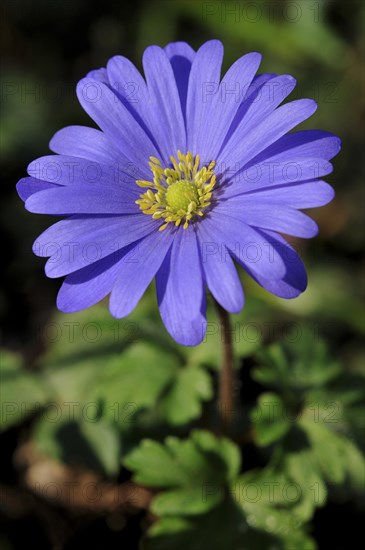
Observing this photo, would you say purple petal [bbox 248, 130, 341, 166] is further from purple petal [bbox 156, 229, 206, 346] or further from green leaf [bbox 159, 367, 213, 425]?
green leaf [bbox 159, 367, 213, 425]

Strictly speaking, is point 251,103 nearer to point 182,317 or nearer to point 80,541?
point 182,317

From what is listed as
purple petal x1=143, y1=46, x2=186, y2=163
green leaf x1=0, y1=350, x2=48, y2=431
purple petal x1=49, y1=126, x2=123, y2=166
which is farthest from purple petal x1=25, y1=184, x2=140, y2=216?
green leaf x1=0, y1=350, x2=48, y2=431

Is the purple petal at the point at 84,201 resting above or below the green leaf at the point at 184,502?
above

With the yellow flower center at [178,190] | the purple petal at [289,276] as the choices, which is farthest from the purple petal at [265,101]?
the purple petal at [289,276]

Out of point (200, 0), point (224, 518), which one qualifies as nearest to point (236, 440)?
point (224, 518)

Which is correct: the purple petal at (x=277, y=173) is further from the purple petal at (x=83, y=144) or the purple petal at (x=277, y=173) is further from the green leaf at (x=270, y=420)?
the green leaf at (x=270, y=420)

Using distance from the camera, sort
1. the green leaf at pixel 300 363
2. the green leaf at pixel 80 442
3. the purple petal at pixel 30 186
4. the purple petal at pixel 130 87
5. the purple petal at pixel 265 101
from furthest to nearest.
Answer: the green leaf at pixel 80 442
the green leaf at pixel 300 363
the purple petal at pixel 130 87
the purple petal at pixel 30 186
the purple petal at pixel 265 101
